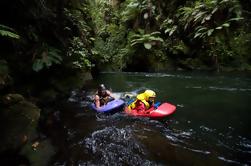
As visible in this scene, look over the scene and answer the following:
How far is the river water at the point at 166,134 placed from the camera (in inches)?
182

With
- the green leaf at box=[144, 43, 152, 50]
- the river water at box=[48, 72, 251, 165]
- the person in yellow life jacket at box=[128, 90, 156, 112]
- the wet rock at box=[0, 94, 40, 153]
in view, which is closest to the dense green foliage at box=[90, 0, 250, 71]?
the green leaf at box=[144, 43, 152, 50]

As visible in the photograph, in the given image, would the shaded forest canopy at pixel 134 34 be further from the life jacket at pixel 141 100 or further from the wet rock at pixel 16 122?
the life jacket at pixel 141 100

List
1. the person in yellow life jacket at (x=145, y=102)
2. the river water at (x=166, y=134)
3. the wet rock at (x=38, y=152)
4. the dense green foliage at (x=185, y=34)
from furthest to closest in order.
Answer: the dense green foliage at (x=185, y=34) → the person in yellow life jacket at (x=145, y=102) → the river water at (x=166, y=134) → the wet rock at (x=38, y=152)

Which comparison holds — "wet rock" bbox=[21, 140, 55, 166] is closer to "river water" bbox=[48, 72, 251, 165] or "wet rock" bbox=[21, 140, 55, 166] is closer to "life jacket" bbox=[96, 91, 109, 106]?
"river water" bbox=[48, 72, 251, 165]

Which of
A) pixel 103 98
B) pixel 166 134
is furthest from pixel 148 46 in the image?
pixel 166 134

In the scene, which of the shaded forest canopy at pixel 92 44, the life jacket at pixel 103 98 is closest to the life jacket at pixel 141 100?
the life jacket at pixel 103 98

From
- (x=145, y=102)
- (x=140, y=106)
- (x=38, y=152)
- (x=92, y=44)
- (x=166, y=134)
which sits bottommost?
(x=166, y=134)

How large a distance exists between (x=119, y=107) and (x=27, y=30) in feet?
10.4

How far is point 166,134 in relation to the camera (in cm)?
575

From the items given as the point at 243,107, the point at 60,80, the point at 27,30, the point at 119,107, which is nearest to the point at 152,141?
the point at 119,107

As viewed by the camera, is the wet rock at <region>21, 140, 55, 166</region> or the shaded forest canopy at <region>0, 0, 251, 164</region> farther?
the shaded forest canopy at <region>0, 0, 251, 164</region>

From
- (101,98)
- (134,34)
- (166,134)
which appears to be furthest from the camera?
(134,34)

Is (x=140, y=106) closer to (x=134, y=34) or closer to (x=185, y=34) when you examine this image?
(x=185, y=34)

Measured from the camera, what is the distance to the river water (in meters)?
4.63
